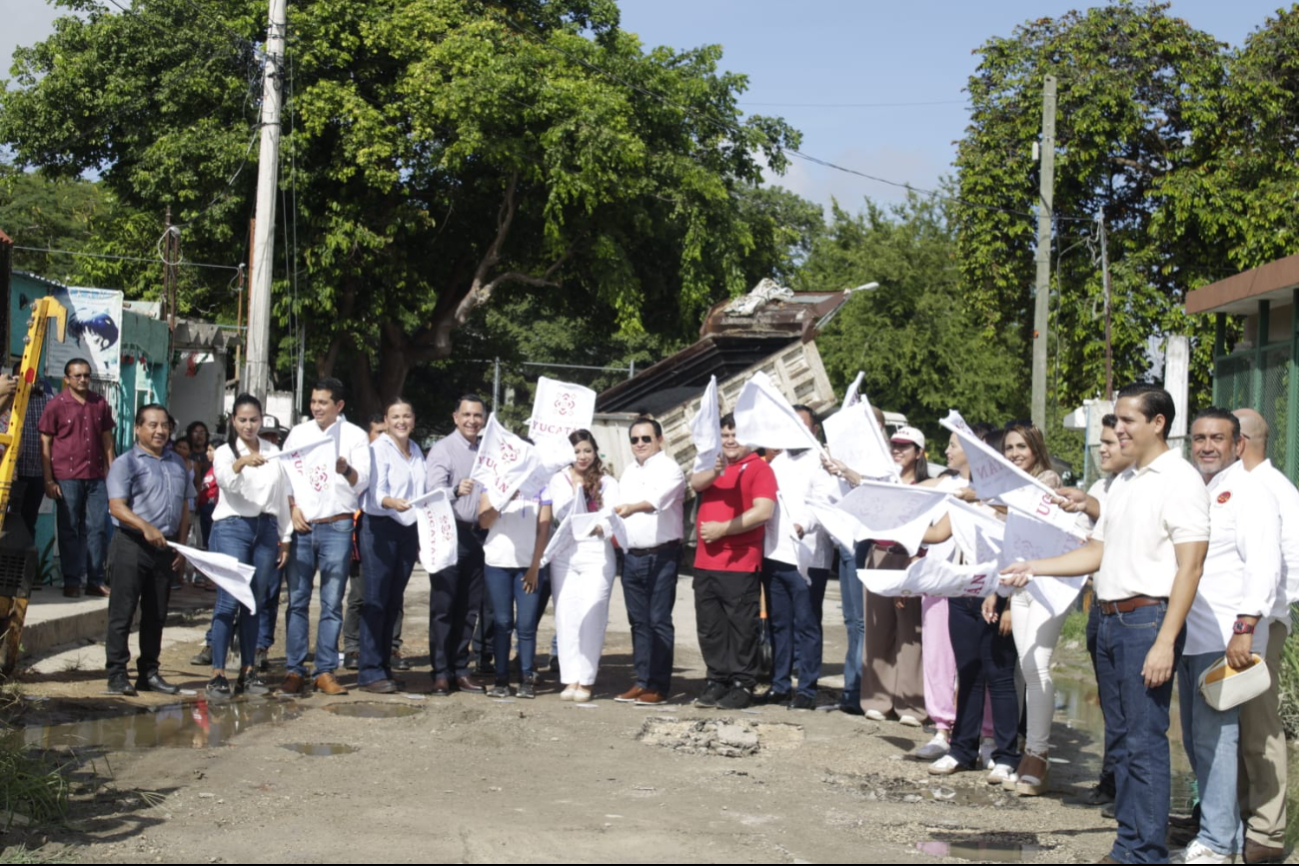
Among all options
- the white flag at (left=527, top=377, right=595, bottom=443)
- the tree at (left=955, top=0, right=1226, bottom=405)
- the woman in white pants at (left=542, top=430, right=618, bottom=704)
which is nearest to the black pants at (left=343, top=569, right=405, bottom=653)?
the woman in white pants at (left=542, top=430, right=618, bottom=704)

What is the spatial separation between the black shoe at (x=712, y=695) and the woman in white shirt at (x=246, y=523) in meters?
2.89

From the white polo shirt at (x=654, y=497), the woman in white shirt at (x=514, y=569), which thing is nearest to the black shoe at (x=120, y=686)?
the woman in white shirt at (x=514, y=569)

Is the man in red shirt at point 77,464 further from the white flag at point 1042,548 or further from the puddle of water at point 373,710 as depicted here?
the white flag at point 1042,548

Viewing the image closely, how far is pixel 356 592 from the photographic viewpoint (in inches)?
417

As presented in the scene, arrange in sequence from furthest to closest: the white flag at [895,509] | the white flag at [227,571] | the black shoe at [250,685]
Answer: the black shoe at [250,685], the white flag at [227,571], the white flag at [895,509]

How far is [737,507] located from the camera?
9273 millimetres

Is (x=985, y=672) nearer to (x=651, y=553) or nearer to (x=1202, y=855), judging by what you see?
(x=1202, y=855)

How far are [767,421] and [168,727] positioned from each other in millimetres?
4067

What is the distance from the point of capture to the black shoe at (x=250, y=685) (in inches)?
357

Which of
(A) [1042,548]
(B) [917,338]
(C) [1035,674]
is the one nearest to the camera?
(A) [1042,548]

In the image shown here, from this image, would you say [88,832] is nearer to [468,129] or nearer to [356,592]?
[356,592]

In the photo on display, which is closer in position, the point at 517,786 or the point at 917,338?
the point at 517,786

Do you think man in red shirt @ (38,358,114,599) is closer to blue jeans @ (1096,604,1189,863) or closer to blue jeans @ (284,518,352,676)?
blue jeans @ (284,518,352,676)

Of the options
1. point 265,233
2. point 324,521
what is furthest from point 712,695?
point 265,233
